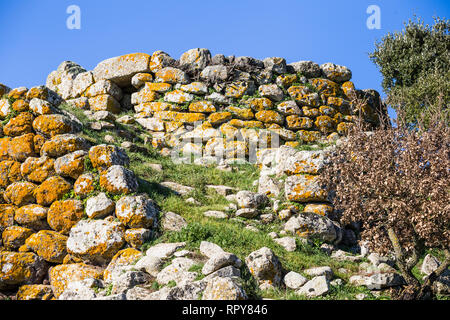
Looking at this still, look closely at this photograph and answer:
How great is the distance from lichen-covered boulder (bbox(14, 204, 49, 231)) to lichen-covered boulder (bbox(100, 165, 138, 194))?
157cm

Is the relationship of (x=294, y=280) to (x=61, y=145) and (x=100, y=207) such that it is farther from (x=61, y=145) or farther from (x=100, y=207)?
(x=61, y=145)

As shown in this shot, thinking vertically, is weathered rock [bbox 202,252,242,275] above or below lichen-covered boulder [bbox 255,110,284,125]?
below

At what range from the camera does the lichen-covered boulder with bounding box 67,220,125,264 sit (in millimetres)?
7586

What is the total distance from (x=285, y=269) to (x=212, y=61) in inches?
431

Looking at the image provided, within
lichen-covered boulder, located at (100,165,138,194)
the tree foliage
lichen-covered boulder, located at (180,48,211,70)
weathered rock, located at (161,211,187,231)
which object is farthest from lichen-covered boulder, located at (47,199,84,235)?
the tree foliage

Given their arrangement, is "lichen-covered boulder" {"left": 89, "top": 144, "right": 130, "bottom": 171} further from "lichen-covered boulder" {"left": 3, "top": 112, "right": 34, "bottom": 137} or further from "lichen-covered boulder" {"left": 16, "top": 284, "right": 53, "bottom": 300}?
"lichen-covered boulder" {"left": 16, "top": 284, "right": 53, "bottom": 300}

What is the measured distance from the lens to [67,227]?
8281 millimetres

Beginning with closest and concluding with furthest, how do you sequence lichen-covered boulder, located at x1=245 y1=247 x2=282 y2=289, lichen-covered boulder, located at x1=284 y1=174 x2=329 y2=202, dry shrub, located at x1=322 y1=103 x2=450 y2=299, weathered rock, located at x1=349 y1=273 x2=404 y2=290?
lichen-covered boulder, located at x1=245 y1=247 x2=282 y2=289 → dry shrub, located at x1=322 y1=103 x2=450 y2=299 → weathered rock, located at x1=349 y1=273 x2=404 y2=290 → lichen-covered boulder, located at x1=284 y1=174 x2=329 y2=202

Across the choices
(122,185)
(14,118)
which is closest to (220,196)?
(122,185)

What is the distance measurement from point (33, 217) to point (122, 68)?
9197mm

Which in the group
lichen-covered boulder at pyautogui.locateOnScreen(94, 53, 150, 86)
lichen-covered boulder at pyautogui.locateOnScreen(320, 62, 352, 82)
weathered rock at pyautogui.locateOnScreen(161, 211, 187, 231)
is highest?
lichen-covered boulder at pyautogui.locateOnScreen(94, 53, 150, 86)

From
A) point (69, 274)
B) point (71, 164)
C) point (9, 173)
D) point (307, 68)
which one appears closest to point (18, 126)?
point (9, 173)

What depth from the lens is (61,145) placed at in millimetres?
9297

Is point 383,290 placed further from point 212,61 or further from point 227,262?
point 212,61
